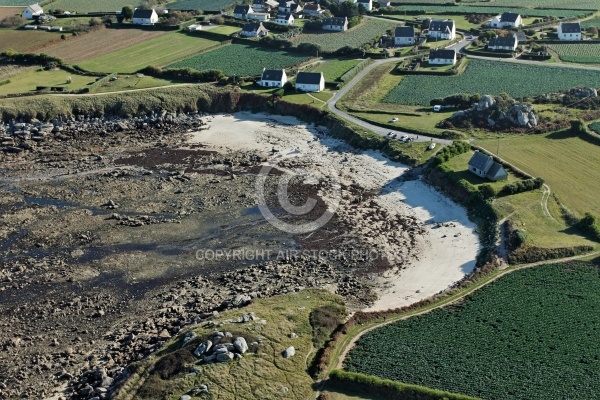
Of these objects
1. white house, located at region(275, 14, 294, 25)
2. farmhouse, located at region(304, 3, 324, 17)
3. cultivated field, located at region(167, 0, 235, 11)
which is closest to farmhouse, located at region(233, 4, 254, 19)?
white house, located at region(275, 14, 294, 25)

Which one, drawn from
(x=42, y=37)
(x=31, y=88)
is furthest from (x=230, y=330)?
(x=42, y=37)

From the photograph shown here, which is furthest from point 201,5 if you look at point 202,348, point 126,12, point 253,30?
point 202,348

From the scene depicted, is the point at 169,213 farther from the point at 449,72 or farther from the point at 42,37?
the point at 42,37

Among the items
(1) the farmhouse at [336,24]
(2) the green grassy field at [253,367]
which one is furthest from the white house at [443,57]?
(2) the green grassy field at [253,367]

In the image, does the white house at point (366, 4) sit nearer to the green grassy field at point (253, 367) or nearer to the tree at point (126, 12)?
the tree at point (126, 12)

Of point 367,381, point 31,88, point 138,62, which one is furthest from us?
point 138,62

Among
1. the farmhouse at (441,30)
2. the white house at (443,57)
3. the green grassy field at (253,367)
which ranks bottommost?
the green grassy field at (253,367)

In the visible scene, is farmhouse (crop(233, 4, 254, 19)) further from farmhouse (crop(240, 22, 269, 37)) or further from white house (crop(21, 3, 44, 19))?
white house (crop(21, 3, 44, 19))
